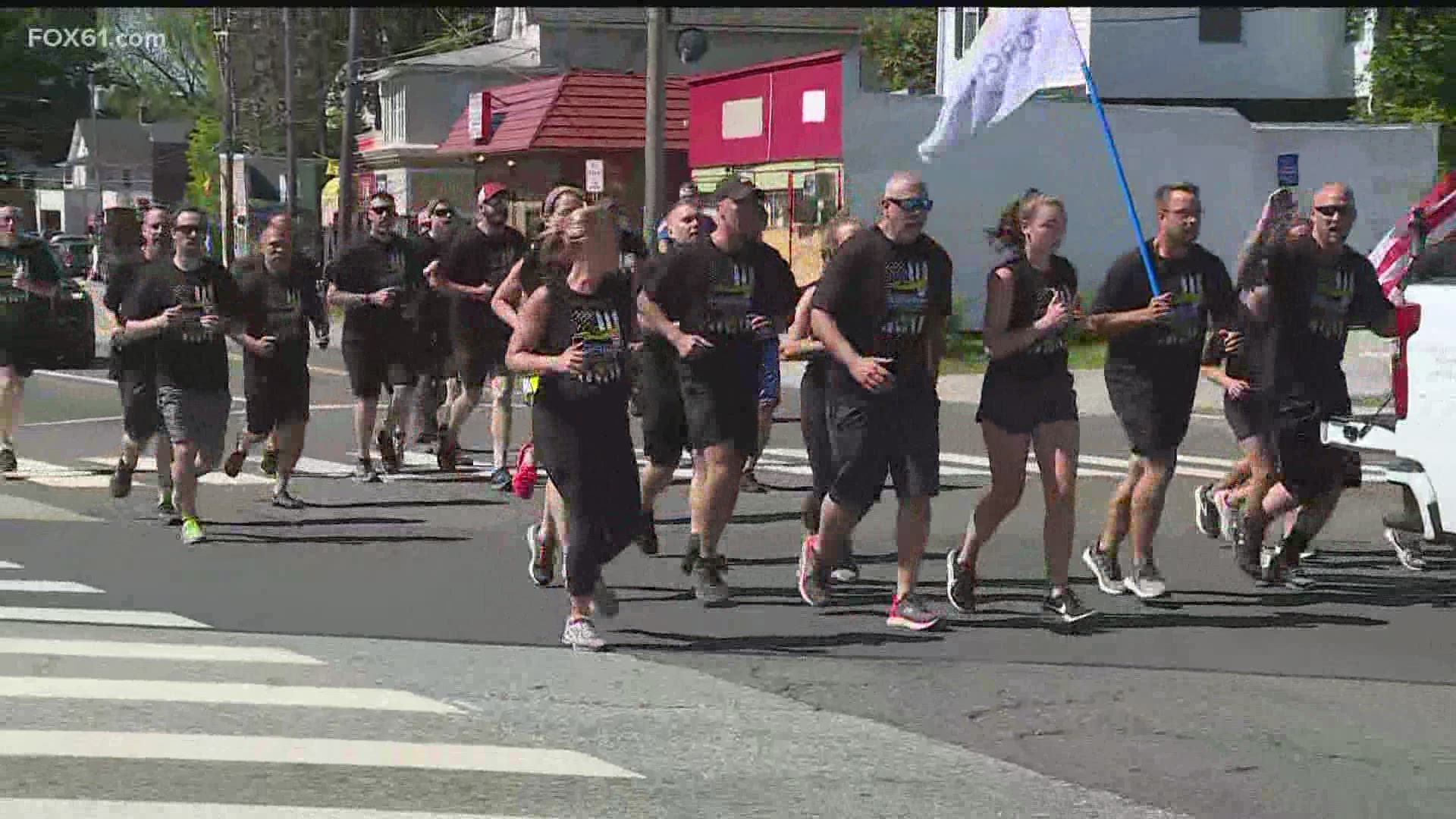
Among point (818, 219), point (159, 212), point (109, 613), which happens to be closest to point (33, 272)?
point (159, 212)

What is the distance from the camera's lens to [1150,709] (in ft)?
27.0

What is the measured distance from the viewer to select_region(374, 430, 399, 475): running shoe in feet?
53.4

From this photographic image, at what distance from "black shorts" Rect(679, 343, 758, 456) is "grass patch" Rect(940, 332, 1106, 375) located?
50.8ft

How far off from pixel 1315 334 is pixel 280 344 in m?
6.19

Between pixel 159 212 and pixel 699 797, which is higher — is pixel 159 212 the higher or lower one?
the higher one

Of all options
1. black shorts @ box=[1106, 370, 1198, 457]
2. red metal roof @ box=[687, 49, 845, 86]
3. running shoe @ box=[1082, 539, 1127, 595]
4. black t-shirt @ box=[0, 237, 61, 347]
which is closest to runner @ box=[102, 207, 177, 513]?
black t-shirt @ box=[0, 237, 61, 347]

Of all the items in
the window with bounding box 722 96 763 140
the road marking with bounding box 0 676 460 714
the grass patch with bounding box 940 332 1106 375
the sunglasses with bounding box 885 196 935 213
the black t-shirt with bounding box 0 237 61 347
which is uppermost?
the window with bounding box 722 96 763 140

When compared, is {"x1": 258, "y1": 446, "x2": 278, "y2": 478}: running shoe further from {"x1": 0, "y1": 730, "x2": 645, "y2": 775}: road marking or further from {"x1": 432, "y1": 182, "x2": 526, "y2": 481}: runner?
{"x1": 0, "y1": 730, "x2": 645, "y2": 775}: road marking

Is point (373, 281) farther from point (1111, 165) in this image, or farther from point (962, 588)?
point (1111, 165)

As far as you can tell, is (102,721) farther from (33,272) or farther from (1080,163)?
(1080,163)

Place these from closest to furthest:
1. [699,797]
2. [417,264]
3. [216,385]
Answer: [699,797] < [216,385] < [417,264]

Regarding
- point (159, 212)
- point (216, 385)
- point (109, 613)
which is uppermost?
point (159, 212)

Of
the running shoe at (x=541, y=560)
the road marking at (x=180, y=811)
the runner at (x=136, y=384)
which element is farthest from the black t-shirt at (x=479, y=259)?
the road marking at (x=180, y=811)

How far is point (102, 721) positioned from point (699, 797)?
218cm
